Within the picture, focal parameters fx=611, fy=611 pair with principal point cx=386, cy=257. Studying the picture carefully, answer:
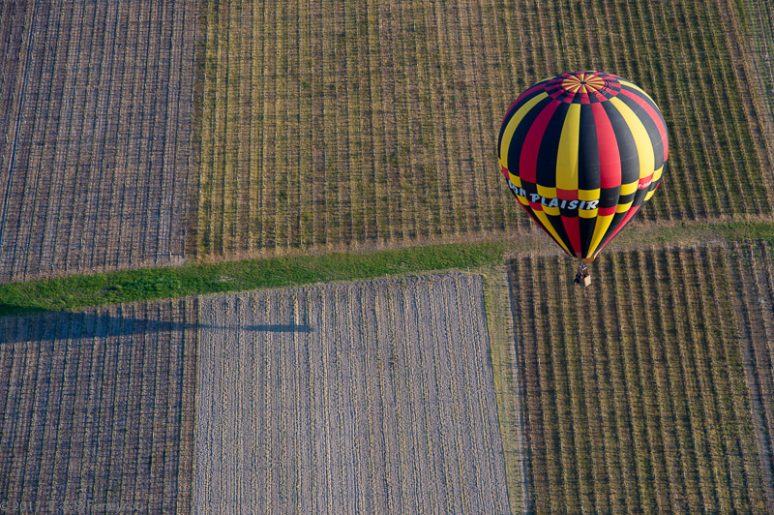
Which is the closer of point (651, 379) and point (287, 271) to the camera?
point (651, 379)

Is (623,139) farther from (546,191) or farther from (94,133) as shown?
(94,133)

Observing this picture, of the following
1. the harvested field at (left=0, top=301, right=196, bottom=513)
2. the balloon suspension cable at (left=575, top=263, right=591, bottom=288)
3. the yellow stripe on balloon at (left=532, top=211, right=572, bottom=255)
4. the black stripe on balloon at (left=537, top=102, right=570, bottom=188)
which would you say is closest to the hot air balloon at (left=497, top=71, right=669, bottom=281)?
the black stripe on balloon at (left=537, top=102, right=570, bottom=188)

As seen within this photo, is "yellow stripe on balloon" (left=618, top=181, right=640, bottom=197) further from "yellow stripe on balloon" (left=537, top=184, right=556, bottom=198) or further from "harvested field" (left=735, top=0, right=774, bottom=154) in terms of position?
"harvested field" (left=735, top=0, right=774, bottom=154)

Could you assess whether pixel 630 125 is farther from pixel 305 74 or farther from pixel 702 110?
pixel 305 74

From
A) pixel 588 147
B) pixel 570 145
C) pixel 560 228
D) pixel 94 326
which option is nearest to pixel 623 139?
pixel 588 147

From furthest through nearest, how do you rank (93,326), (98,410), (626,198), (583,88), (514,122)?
(93,326), (98,410), (626,198), (514,122), (583,88)

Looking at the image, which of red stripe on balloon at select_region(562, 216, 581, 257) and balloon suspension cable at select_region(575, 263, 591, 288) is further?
balloon suspension cable at select_region(575, 263, 591, 288)

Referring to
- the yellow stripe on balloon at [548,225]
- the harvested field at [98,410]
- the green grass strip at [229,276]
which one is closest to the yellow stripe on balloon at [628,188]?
the yellow stripe on balloon at [548,225]
